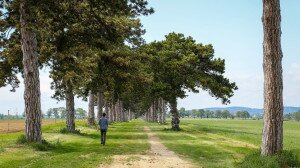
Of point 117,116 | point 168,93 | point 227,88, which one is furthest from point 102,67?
point 117,116

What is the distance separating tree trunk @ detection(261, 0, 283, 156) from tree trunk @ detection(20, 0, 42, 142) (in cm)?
1331

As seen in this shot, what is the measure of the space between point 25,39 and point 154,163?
11474 mm

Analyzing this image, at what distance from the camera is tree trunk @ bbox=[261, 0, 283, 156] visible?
18.2m

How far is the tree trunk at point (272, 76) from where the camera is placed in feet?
59.7

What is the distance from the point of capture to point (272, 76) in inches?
716

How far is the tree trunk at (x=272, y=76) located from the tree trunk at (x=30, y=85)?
13.3 meters

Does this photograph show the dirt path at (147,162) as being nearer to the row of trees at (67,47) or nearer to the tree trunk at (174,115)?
the row of trees at (67,47)

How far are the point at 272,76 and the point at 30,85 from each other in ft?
45.3

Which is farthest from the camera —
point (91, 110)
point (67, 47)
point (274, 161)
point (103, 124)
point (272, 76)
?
point (91, 110)

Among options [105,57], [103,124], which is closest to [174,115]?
[105,57]

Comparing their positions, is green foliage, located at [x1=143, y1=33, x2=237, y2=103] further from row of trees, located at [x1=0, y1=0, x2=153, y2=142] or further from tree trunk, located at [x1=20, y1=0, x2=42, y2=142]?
tree trunk, located at [x1=20, y1=0, x2=42, y2=142]

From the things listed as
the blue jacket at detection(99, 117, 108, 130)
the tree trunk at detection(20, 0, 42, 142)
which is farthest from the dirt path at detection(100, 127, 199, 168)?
the blue jacket at detection(99, 117, 108, 130)

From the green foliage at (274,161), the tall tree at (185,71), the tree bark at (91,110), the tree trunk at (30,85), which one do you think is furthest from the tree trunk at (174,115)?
the green foliage at (274,161)

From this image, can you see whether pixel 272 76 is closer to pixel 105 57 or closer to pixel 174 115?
pixel 105 57
